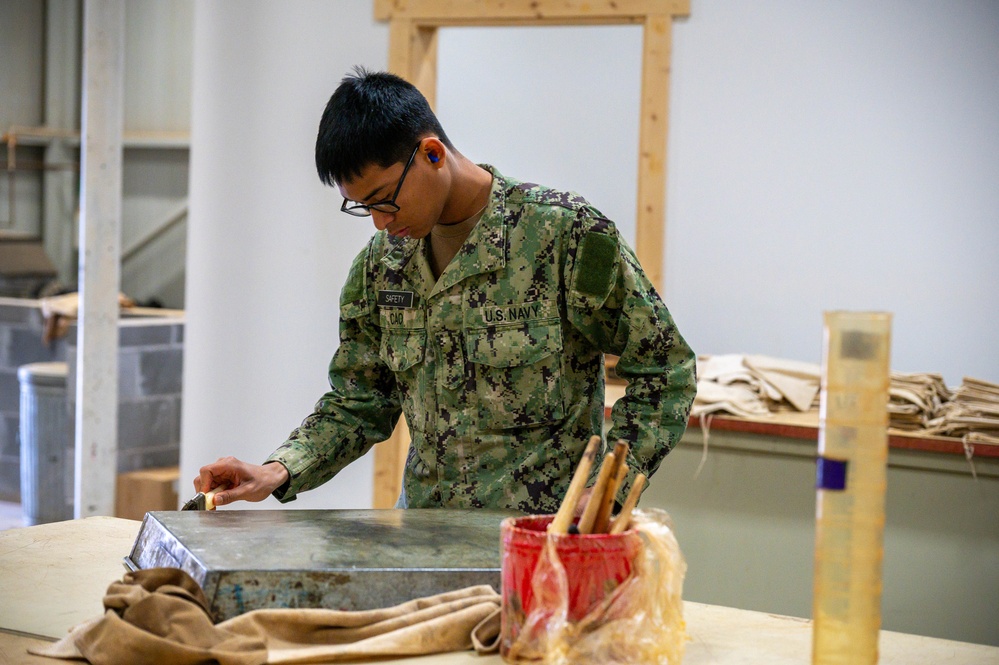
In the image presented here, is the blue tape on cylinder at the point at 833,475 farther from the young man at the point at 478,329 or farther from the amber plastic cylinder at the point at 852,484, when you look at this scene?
the young man at the point at 478,329

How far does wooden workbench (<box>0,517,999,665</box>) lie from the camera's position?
1.36 meters

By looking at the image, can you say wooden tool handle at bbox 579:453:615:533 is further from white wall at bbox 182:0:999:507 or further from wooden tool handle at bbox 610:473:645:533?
white wall at bbox 182:0:999:507

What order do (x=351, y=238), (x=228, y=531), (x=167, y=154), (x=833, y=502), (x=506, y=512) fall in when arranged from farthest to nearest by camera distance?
1. (x=167, y=154)
2. (x=351, y=238)
3. (x=506, y=512)
4. (x=228, y=531)
5. (x=833, y=502)

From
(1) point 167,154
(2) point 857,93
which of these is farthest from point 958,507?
(1) point 167,154

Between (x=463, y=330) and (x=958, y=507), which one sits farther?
(x=958, y=507)

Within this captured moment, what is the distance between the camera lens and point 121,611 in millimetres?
1271

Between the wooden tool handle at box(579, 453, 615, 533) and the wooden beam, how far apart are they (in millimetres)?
2759

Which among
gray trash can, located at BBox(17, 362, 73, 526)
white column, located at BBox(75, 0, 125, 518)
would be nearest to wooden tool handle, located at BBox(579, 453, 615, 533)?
white column, located at BBox(75, 0, 125, 518)

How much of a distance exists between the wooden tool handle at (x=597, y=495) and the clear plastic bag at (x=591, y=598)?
0.03 metres

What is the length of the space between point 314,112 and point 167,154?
14.8 ft

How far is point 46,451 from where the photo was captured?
18.5ft

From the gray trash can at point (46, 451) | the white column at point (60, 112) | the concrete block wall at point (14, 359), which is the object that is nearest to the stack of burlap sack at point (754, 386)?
the gray trash can at point (46, 451)

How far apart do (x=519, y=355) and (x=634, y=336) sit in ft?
0.68

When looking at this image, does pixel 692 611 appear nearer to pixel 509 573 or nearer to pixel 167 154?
pixel 509 573
